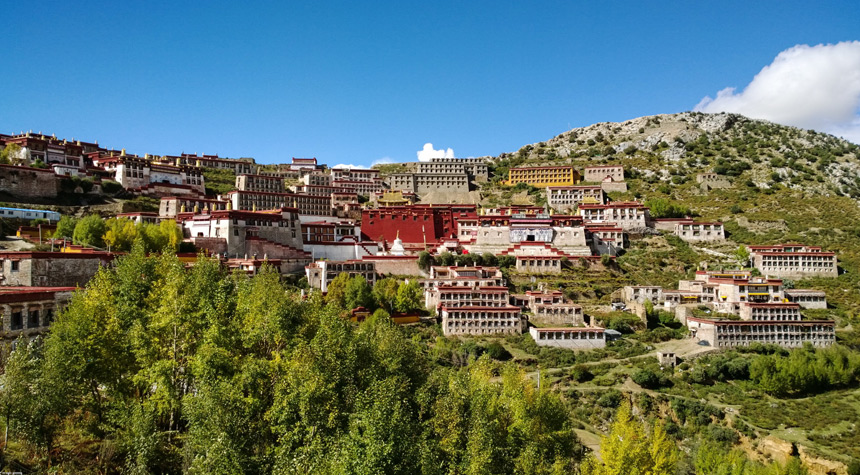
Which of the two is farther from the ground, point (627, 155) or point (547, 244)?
point (627, 155)

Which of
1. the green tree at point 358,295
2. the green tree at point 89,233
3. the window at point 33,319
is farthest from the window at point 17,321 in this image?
the green tree at point 358,295

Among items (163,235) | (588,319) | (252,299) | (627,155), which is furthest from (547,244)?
(627,155)

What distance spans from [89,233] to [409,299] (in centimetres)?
2121

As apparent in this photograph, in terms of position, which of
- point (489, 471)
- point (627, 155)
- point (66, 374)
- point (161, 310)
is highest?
point (627, 155)

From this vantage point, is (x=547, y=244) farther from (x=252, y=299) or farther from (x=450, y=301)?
(x=252, y=299)

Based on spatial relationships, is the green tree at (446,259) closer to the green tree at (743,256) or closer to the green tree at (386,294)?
the green tree at (386,294)

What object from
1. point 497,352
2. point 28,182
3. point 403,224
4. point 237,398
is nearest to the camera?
point 237,398

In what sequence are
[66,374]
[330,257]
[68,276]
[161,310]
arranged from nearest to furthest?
[66,374]
[161,310]
[68,276]
[330,257]

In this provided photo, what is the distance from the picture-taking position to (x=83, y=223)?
1591 inches

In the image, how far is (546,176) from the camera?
269 ft

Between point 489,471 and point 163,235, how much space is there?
32529mm

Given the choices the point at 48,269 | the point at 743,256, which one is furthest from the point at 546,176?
the point at 48,269

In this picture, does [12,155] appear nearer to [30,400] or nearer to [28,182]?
[28,182]

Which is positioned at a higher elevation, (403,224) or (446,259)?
(403,224)
